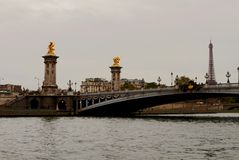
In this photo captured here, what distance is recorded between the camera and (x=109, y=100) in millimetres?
97062

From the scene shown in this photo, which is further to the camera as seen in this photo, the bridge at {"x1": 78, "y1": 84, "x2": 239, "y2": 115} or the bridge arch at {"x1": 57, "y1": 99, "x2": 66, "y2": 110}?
the bridge arch at {"x1": 57, "y1": 99, "x2": 66, "y2": 110}

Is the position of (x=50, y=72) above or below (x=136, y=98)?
above

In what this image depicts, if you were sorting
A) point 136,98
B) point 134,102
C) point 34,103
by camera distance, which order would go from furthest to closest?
1. point 34,103
2. point 134,102
3. point 136,98

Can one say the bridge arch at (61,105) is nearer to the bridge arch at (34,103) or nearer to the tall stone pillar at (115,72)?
the bridge arch at (34,103)

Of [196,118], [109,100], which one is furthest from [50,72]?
[196,118]

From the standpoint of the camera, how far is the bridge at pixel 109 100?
87.8m

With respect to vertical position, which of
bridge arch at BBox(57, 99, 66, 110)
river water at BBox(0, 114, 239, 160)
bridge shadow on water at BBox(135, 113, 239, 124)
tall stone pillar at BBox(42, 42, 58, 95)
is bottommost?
river water at BBox(0, 114, 239, 160)

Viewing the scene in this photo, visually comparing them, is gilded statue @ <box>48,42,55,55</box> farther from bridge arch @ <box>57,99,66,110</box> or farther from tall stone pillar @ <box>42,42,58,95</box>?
bridge arch @ <box>57,99,66,110</box>

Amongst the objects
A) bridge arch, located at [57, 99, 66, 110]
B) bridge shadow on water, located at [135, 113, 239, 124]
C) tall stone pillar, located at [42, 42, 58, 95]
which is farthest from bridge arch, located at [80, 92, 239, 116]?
tall stone pillar, located at [42, 42, 58, 95]

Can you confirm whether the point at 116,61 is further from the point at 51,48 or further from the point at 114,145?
the point at 114,145

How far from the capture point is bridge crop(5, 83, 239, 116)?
87.8 m

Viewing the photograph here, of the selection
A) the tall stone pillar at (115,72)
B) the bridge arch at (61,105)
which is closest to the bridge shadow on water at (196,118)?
the bridge arch at (61,105)

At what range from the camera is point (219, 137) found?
48.0 metres

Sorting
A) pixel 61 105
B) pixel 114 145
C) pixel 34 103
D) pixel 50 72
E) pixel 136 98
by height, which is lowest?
pixel 114 145
